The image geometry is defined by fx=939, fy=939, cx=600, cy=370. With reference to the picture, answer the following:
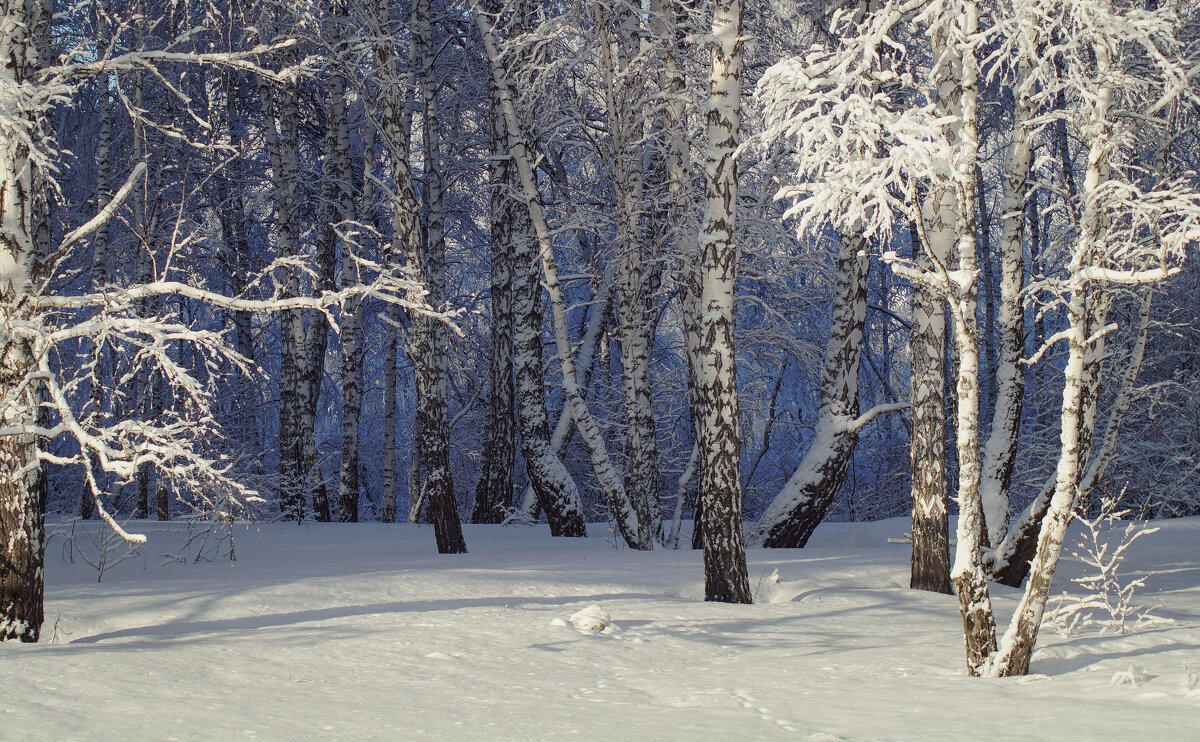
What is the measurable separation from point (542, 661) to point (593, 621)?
2.76 feet

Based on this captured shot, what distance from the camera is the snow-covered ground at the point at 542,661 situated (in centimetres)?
371

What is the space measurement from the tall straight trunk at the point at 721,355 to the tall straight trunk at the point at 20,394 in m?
4.43

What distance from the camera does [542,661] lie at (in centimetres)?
508

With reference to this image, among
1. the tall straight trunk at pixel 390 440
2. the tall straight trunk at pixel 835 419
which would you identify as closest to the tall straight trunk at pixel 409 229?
the tall straight trunk at pixel 835 419

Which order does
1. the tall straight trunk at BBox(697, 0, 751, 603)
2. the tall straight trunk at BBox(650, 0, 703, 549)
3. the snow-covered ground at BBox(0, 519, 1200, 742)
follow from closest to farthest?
the snow-covered ground at BBox(0, 519, 1200, 742)
the tall straight trunk at BBox(697, 0, 751, 603)
the tall straight trunk at BBox(650, 0, 703, 549)

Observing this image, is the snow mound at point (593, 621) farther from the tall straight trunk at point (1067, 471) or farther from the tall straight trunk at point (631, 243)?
the tall straight trunk at point (631, 243)

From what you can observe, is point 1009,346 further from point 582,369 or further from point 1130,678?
point 582,369

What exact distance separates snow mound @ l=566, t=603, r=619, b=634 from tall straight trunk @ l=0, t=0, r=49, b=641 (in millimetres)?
3076

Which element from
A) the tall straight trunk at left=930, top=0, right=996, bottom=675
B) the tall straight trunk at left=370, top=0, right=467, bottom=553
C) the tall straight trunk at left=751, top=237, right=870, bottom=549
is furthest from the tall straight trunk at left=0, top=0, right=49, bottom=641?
the tall straight trunk at left=751, top=237, right=870, bottom=549

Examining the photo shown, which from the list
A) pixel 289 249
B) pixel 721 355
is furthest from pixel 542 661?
pixel 289 249

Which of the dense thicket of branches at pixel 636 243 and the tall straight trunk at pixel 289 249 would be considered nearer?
the dense thicket of branches at pixel 636 243

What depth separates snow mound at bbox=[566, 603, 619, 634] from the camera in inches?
230

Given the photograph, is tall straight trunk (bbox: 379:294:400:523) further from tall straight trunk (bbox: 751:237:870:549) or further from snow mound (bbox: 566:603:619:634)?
snow mound (bbox: 566:603:619:634)

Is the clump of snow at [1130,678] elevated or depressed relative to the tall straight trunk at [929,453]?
depressed
